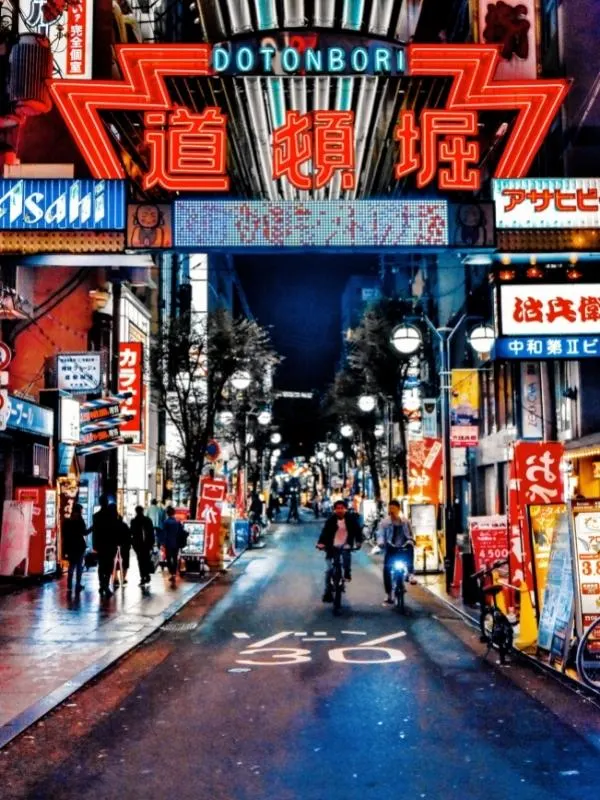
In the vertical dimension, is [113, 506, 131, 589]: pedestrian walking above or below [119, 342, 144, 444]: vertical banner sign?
below

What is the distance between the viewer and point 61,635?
14.3m

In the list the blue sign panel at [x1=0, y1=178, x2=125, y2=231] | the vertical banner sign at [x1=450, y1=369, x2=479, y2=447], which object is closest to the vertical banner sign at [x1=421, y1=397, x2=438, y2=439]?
the vertical banner sign at [x1=450, y1=369, x2=479, y2=447]

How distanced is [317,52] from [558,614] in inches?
385

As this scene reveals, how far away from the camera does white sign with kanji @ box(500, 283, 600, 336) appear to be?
15.4 meters

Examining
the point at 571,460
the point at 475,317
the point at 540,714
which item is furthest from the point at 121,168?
the point at 475,317

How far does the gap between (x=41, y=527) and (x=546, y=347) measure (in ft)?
46.7

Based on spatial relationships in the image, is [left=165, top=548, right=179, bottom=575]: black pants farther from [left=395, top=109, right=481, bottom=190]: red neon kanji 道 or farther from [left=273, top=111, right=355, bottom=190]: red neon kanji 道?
[left=395, top=109, right=481, bottom=190]: red neon kanji 道

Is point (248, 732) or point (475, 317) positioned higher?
point (475, 317)

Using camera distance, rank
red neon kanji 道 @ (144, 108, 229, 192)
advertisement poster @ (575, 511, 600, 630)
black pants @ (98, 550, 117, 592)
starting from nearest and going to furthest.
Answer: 1. advertisement poster @ (575, 511, 600, 630)
2. red neon kanji 道 @ (144, 108, 229, 192)
3. black pants @ (98, 550, 117, 592)

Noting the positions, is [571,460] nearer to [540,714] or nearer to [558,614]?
[558,614]

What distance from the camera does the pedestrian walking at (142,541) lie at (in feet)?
74.7

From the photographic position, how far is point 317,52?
15250mm

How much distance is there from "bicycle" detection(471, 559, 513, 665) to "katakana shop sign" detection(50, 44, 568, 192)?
257 inches

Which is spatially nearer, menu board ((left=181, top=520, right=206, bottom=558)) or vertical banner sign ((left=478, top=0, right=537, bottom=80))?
vertical banner sign ((left=478, top=0, right=537, bottom=80))
